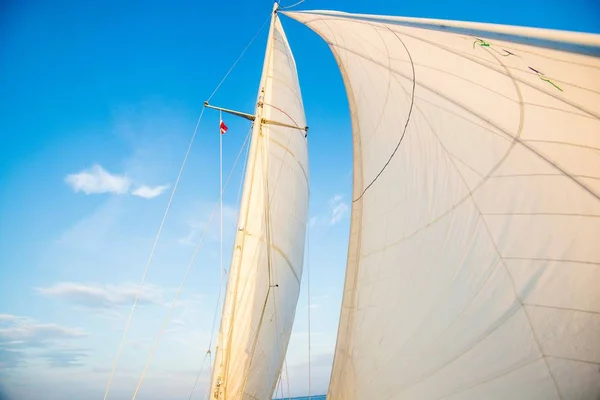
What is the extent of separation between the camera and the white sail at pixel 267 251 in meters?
4.98

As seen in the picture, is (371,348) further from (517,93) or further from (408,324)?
(517,93)

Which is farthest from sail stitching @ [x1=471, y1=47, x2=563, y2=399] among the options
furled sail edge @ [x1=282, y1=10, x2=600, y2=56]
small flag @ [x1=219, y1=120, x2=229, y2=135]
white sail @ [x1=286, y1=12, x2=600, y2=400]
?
small flag @ [x1=219, y1=120, x2=229, y2=135]

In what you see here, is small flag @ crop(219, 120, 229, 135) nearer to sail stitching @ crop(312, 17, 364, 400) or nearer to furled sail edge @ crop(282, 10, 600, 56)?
sail stitching @ crop(312, 17, 364, 400)

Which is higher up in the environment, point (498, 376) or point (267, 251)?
point (267, 251)

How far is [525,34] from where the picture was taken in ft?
7.11

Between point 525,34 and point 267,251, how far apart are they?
206 inches

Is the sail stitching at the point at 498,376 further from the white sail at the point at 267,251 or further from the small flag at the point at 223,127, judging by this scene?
the small flag at the point at 223,127

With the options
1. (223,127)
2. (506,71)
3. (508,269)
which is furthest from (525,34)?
(223,127)

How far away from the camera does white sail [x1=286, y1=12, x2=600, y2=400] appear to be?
1983mm

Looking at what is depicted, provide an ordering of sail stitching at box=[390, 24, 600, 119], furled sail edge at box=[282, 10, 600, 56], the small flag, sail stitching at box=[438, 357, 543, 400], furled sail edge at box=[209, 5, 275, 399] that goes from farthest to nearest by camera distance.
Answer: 1. the small flag
2. furled sail edge at box=[209, 5, 275, 399]
3. sail stitching at box=[390, 24, 600, 119]
4. sail stitching at box=[438, 357, 543, 400]
5. furled sail edge at box=[282, 10, 600, 56]

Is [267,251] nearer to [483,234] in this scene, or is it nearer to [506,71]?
[483,234]

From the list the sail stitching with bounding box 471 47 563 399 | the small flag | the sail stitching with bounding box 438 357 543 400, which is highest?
the small flag

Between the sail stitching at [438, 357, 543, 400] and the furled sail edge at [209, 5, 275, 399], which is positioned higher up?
the furled sail edge at [209, 5, 275, 399]

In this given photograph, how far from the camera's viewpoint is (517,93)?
256 cm
